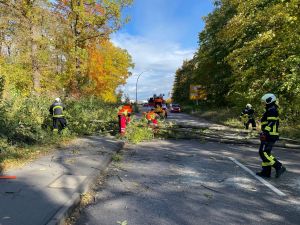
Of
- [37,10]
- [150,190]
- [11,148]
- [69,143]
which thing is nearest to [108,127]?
[69,143]

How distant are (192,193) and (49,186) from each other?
283 cm

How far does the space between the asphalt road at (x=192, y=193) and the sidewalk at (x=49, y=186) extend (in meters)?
0.42

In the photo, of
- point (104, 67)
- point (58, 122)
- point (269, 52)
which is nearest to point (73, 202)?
point (58, 122)

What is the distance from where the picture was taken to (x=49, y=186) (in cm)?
714

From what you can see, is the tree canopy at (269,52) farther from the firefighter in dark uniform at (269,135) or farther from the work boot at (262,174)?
the work boot at (262,174)

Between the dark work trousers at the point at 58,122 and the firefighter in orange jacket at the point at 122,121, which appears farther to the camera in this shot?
the firefighter in orange jacket at the point at 122,121

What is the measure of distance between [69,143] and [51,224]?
9086mm

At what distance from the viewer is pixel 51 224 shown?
493 cm

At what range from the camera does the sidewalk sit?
535cm

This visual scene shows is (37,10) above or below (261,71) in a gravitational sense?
above

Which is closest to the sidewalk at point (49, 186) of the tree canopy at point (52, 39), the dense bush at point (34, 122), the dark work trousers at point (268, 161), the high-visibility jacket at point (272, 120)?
the dense bush at point (34, 122)

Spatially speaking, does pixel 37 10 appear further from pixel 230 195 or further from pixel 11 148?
pixel 230 195

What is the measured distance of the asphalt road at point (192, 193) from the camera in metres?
5.80

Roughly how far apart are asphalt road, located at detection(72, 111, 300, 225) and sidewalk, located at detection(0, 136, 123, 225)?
416mm
